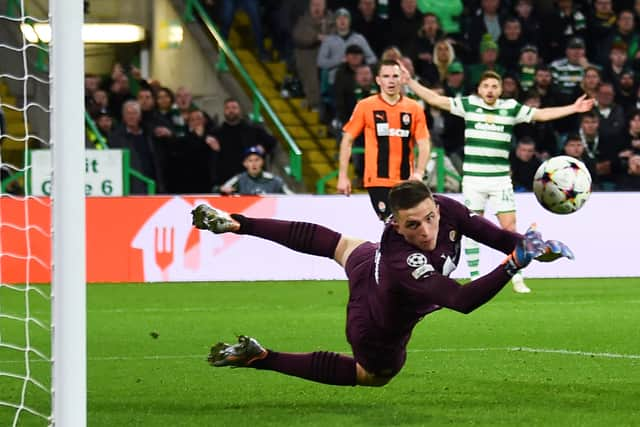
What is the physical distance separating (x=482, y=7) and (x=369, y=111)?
23.0ft

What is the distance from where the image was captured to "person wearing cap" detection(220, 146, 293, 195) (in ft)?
45.6

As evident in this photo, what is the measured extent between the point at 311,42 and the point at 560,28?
129 inches

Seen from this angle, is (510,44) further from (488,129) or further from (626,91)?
(488,129)

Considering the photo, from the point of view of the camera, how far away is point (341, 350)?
8.41 metres

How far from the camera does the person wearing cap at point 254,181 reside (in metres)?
13.9

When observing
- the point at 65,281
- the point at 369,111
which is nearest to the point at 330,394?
the point at 65,281

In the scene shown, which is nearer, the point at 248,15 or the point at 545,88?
the point at 545,88

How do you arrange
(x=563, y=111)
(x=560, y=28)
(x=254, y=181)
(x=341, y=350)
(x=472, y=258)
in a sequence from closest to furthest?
1. (x=341, y=350)
2. (x=563, y=111)
3. (x=472, y=258)
4. (x=254, y=181)
5. (x=560, y=28)

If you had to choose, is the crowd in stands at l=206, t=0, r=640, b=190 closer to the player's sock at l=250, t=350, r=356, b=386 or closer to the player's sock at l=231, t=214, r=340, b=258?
the player's sock at l=231, t=214, r=340, b=258

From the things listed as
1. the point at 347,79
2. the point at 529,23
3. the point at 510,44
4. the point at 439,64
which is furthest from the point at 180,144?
the point at 529,23

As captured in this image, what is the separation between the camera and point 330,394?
22.2 feet

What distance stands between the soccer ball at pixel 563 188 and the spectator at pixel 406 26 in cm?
1063

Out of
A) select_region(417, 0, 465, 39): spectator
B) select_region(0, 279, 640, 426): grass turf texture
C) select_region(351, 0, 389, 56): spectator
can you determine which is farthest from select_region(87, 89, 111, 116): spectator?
select_region(417, 0, 465, 39): spectator

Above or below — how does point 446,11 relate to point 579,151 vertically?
above
